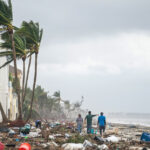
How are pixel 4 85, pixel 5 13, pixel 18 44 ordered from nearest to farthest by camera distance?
pixel 5 13, pixel 18 44, pixel 4 85

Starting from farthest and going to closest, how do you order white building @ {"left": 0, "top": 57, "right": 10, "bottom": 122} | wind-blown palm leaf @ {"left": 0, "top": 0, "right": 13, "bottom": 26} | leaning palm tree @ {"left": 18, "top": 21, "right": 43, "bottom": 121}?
white building @ {"left": 0, "top": 57, "right": 10, "bottom": 122} < leaning palm tree @ {"left": 18, "top": 21, "right": 43, "bottom": 121} < wind-blown palm leaf @ {"left": 0, "top": 0, "right": 13, "bottom": 26}

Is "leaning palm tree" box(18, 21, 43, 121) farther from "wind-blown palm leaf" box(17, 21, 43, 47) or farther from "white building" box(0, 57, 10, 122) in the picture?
"white building" box(0, 57, 10, 122)

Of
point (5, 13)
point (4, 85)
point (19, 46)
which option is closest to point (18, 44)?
point (19, 46)

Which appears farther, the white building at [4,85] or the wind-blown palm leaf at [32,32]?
the white building at [4,85]

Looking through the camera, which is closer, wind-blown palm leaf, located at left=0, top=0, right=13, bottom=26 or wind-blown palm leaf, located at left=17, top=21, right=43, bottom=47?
wind-blown palm leaf, located at left=0, top=0, right=13, bottom=26

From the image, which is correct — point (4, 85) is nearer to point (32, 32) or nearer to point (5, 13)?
point (32, 32)

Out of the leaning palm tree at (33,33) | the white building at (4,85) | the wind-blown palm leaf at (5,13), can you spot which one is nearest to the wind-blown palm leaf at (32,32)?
the leaning palm tree at (33,33)


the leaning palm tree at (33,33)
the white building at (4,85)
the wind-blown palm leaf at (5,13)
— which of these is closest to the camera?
the wind-blown palm leaf at (5,13)

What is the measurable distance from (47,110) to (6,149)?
85466 mm

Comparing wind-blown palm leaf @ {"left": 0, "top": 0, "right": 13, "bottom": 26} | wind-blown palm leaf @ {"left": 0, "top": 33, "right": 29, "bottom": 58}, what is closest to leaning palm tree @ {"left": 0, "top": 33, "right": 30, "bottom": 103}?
wind-blown palm leaf @ {"left": 0, "top": 33, "right": 29, "bottom": 58}

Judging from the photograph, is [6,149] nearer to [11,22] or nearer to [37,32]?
[11,22]

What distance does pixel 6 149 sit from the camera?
978 cm

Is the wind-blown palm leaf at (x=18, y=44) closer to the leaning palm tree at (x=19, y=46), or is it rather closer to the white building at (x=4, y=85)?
the leaning palm tree at (x=19, y=46)

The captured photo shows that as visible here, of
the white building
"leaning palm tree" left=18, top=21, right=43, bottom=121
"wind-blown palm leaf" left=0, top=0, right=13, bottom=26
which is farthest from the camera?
the white building
